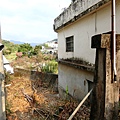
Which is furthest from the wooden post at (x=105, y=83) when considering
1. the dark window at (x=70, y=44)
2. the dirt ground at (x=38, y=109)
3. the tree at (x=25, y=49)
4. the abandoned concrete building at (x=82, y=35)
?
the tree at (x=25, y=49)

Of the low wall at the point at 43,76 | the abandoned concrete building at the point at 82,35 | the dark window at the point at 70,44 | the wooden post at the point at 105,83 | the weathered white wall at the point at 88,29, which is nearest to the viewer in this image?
the wooden post at the point at 105,83

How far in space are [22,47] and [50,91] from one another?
1504 cm

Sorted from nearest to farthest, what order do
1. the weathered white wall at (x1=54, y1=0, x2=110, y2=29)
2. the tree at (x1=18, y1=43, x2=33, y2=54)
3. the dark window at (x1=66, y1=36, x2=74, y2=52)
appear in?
the weathered white wall at (x1=54, y1=0, x2=110, y2=29) < the dark window at (x1=66, y1=36, x2=74, y2=52) < the tree at (x1=18, y1=43, x2=33, y2=54)

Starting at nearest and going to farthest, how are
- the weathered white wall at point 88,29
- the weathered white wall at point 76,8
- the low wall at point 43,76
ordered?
the weathered white wall at point 88,29
the weathered white wall at point 76,8
the low wall at point 43,76

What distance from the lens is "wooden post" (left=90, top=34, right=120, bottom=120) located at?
224 centimetres

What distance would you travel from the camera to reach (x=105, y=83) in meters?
2.26

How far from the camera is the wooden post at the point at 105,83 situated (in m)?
2.24

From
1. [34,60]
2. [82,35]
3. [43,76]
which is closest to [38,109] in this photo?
[82,35]

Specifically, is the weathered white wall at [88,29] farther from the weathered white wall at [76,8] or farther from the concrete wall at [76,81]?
the concrete wall at [76,81]

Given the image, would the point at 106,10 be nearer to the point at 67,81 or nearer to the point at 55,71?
the point at 67,81

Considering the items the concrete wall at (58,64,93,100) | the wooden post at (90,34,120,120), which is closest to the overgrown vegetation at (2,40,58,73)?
the concrete wall at (58,64,93,100)

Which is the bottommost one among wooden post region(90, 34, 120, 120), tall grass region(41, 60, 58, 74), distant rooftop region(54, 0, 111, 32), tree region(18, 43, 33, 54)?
tall grass region(41, 60, 58, 74)

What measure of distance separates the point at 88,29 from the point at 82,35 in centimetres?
57

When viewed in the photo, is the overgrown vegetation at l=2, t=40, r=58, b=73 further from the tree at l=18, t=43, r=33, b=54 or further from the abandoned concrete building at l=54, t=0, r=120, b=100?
the abandoned concrete building at l=54, t=0, r=120, b=100
